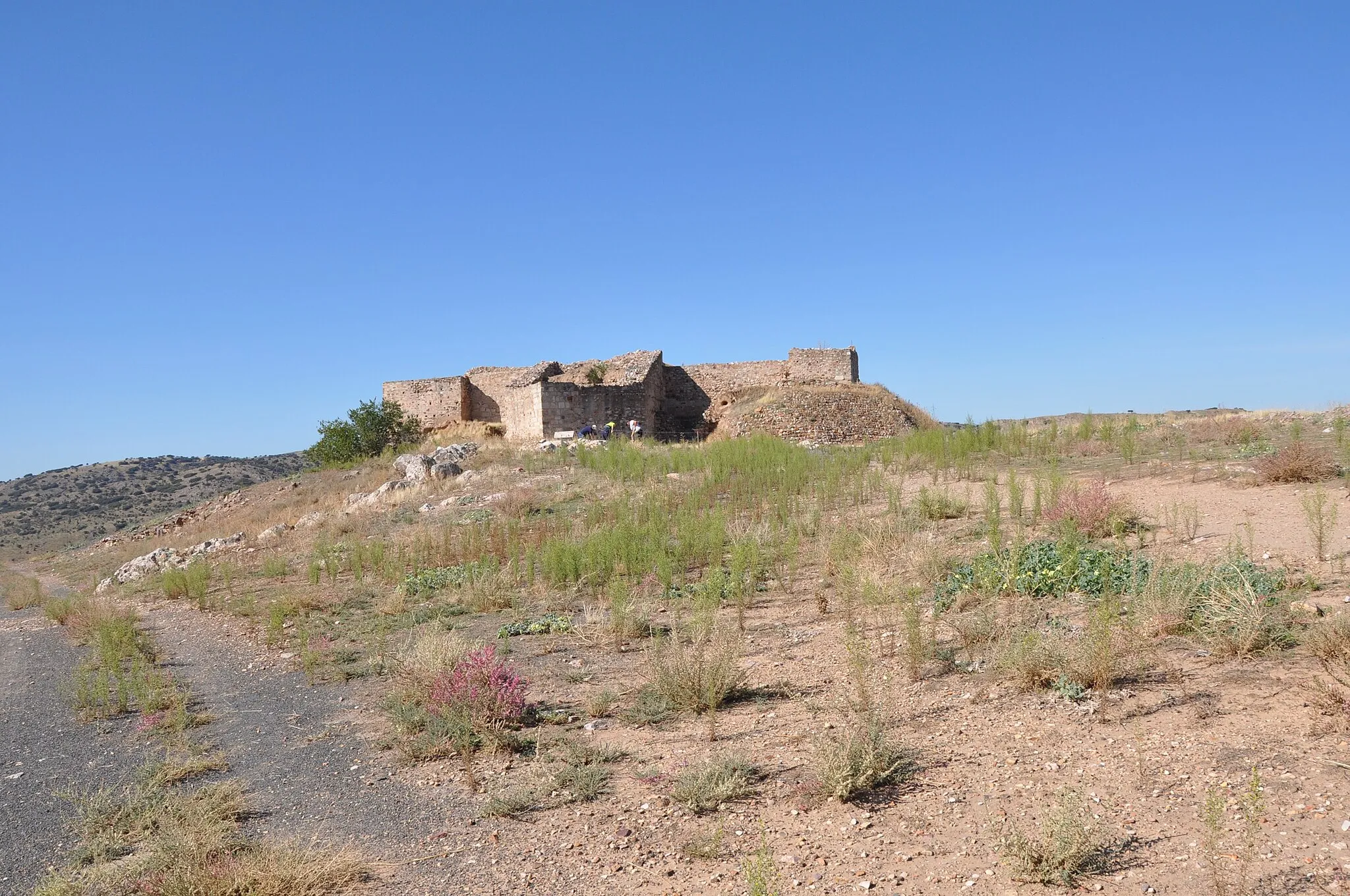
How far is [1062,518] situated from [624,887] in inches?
246

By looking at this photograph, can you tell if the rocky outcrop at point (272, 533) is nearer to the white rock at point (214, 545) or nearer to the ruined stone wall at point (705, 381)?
the white rock at point (214, 545)

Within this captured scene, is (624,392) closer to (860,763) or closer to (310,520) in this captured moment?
(310,520)

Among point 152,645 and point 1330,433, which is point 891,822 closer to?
point 152,645

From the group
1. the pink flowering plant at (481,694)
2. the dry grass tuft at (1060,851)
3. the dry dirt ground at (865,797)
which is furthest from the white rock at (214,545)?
the dry grass tuft at (1060,851)

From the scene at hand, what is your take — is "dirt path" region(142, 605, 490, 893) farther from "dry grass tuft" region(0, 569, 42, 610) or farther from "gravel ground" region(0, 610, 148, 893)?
"dry grass tuft" region(0, 569, 42, 610)

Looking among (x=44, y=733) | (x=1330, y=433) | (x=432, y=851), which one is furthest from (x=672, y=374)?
(x=432, y=851)

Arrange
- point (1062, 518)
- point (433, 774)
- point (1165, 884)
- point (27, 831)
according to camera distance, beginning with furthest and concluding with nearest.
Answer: point (1062, 518), point (433, 774), point (27, 831), point (1165, 884)

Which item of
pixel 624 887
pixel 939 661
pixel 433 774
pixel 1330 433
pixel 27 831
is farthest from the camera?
pixel 1330 433

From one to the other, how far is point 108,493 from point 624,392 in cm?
3874

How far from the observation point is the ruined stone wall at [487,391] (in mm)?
29500

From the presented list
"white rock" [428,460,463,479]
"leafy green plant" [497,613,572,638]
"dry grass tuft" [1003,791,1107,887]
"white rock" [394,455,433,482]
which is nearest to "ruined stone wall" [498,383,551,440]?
"white rock" [394,455,433,482]

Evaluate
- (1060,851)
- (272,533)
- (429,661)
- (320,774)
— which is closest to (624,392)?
(272,533)

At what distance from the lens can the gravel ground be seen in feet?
13.5

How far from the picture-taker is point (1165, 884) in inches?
114
